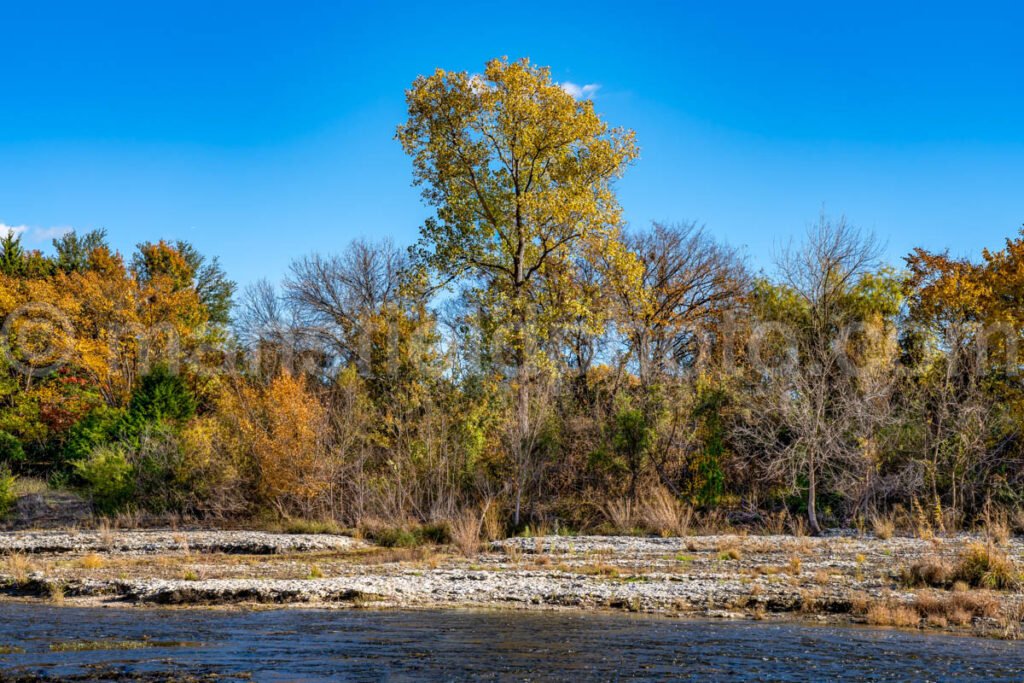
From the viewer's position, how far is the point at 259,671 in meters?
9.41

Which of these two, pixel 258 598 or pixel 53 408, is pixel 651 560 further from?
pixel 53 408

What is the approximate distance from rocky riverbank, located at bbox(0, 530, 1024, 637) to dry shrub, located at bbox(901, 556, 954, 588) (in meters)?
0.05

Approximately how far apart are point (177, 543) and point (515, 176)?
13807 mm

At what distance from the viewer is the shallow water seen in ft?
31.1

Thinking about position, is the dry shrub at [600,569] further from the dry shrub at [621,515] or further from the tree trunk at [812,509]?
the tree trunk at [812,509]

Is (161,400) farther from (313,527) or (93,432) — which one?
(313,527)

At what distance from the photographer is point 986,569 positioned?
15.5 meters

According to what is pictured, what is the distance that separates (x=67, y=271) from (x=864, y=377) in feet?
138

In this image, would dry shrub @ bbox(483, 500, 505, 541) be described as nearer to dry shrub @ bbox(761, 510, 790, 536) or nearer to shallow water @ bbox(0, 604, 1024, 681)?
dry shrub @ bbox(761, 510, 790, 536)

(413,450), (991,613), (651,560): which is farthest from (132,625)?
(413,450)

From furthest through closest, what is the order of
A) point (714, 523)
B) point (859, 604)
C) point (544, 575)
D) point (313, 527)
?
point (714, 523) < point (313, 527) < point (544, 575) < point (859, 604)

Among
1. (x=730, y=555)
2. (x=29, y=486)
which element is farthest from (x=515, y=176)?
(x=29, y=486)

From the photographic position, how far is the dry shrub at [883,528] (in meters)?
21.9

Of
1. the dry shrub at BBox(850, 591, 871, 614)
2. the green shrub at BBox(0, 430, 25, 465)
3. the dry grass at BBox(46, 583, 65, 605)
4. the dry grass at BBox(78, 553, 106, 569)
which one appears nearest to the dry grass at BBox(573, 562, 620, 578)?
the dry shrub at BBox(850, 591, 871, 614)
